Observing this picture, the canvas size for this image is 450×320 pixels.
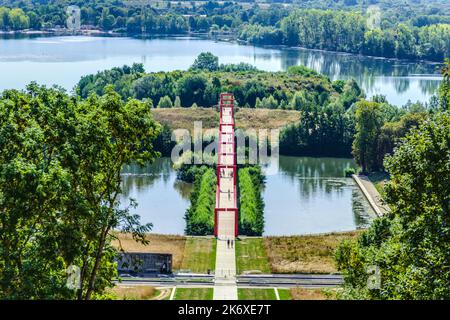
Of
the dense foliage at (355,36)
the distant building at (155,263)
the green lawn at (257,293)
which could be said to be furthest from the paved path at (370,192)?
the dense foliage at (355,36)

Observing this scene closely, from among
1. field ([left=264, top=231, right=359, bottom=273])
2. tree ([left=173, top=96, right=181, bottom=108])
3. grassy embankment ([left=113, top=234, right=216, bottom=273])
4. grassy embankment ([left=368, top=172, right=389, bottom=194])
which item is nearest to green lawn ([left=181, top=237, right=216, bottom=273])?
grassy embankment ([left=113, top=234, right=216, bottom=273])

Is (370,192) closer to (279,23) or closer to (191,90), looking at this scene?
(191,90)

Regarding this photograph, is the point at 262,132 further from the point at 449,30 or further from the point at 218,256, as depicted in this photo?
the point at 449,30

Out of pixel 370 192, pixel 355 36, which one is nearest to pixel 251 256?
pixel 370 192

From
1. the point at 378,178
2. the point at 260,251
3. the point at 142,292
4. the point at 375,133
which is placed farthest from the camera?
the point at 375,133

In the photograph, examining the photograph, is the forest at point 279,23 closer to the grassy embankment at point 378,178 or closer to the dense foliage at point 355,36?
the dense foliage at point 355,36

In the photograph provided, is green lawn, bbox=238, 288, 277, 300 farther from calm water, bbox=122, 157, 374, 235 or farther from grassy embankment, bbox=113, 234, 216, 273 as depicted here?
calm water, bbox=122, 157, 374, 235
